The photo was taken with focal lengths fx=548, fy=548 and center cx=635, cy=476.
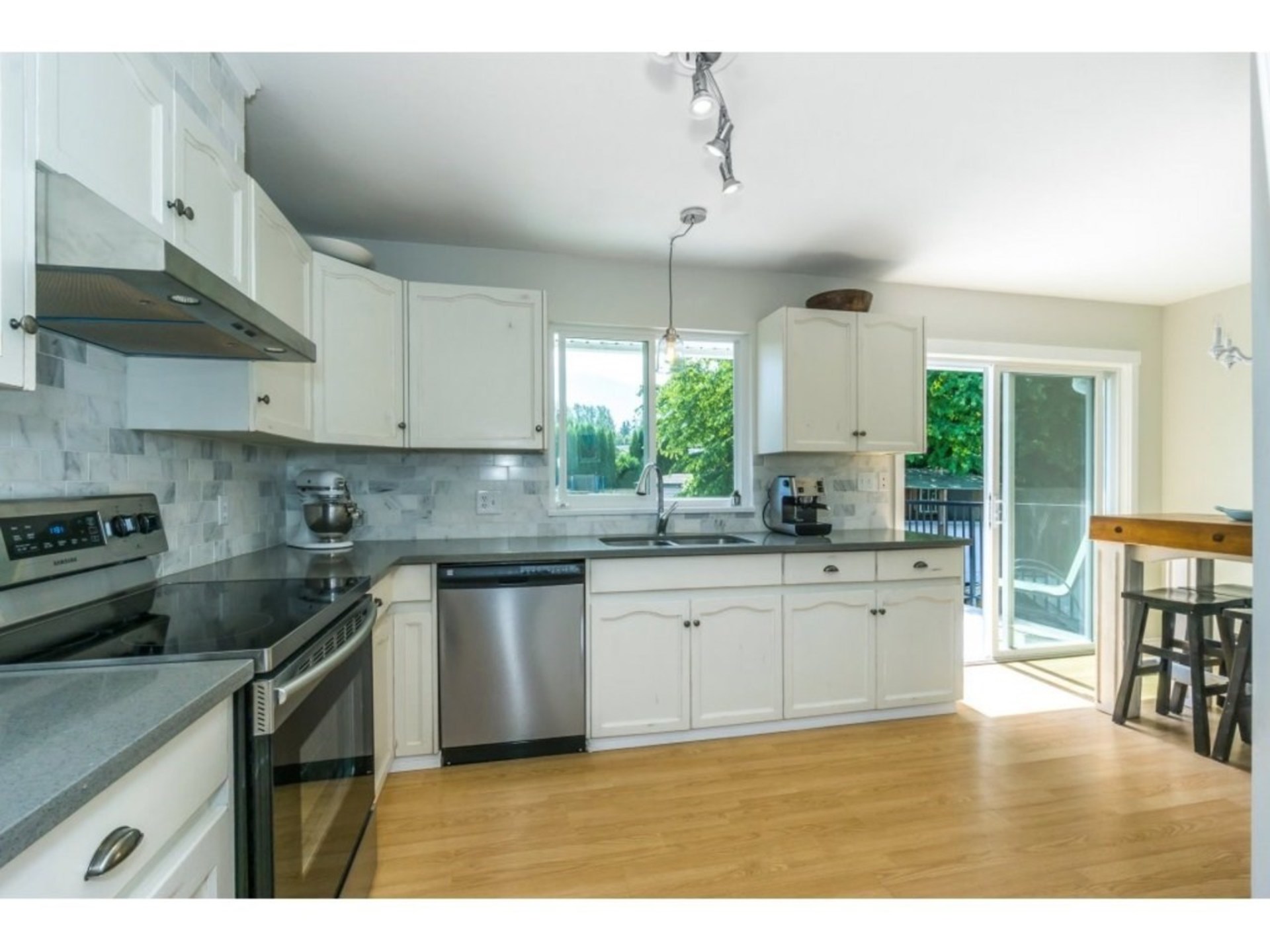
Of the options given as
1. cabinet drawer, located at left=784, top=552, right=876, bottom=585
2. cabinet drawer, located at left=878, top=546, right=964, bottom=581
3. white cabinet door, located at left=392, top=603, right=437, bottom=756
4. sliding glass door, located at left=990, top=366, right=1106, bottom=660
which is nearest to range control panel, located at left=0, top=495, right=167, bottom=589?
white cabinet door, located at left=392, top=603, right=437, bottom=756

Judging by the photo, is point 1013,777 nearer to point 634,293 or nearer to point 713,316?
point 713,316

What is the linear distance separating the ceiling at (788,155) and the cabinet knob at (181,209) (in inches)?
22.7

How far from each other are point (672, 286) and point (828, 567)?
172cm

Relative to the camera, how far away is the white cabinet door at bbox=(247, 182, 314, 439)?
1.64 m

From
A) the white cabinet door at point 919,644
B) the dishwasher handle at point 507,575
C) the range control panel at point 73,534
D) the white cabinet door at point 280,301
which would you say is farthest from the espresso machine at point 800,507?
the range control panel at point 73,534

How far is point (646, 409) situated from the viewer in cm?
308

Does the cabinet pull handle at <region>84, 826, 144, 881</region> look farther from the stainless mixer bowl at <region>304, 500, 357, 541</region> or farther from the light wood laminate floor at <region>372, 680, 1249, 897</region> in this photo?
the stainless mixer bowl at <region>304, 500, 357, 541</region>

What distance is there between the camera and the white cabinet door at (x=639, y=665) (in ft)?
7.69

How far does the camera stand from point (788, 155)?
201 centimetres

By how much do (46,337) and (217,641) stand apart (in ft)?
2.94

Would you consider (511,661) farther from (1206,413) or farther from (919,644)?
(1206,413)

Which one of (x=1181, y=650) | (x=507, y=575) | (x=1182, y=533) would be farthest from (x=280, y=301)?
(x=1181, y=650)

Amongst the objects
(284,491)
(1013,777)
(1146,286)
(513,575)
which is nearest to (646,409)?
(513,575)
